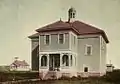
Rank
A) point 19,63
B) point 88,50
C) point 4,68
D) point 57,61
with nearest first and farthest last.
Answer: point 19,63 → point 4,68 → point 88,50 → point 57,61

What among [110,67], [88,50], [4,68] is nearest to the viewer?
[110,67]

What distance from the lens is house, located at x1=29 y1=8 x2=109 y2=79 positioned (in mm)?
5082

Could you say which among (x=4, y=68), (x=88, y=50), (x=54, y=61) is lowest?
(x=4, y=68)

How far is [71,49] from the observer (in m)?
6.55

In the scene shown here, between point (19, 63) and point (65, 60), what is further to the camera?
point (65, 60)

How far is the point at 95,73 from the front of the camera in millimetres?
5258

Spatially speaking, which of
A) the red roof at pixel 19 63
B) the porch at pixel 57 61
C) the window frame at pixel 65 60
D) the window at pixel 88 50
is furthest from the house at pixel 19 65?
the window frame at pixel 65 60

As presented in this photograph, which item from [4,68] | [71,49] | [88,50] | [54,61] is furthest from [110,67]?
[54,61]

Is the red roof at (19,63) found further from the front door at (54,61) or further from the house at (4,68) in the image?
the front door at (54,61)

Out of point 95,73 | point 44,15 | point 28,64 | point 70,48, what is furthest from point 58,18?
point 70,48

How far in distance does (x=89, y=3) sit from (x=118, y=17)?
0.52 m

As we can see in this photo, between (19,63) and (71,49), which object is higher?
(71,49)

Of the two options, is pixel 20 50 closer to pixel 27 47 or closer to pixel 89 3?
pixel 27 47

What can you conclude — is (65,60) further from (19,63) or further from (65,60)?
(19,63)
